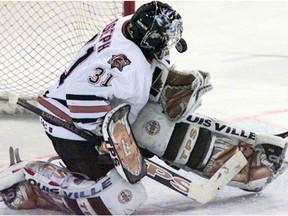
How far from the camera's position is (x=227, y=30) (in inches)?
191

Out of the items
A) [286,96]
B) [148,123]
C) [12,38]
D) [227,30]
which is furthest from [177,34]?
[227,30]

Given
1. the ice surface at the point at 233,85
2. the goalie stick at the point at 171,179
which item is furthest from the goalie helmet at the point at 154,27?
the ice surface at the point at 233,85

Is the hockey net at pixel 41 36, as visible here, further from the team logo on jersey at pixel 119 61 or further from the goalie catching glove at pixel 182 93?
the team logo on jersey at pixel 119 61

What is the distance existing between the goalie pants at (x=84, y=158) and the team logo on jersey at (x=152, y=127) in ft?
0.52

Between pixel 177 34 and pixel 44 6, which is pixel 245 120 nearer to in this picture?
pixel 177 34

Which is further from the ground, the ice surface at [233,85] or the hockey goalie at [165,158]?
the hockey goalie at [165,158]

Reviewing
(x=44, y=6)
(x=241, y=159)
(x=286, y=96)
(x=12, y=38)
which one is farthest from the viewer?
(x=44, y=6)

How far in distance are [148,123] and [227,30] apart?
9.09 feet

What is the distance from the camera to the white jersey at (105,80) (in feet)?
6.46

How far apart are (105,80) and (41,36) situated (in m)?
2.32

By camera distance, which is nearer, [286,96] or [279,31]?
[286,96]

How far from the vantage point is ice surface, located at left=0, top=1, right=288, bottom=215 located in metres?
2.21

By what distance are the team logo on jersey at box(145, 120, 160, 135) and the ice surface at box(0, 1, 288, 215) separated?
201 millimetres

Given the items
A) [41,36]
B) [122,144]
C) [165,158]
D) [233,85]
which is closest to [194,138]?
[165,158]
